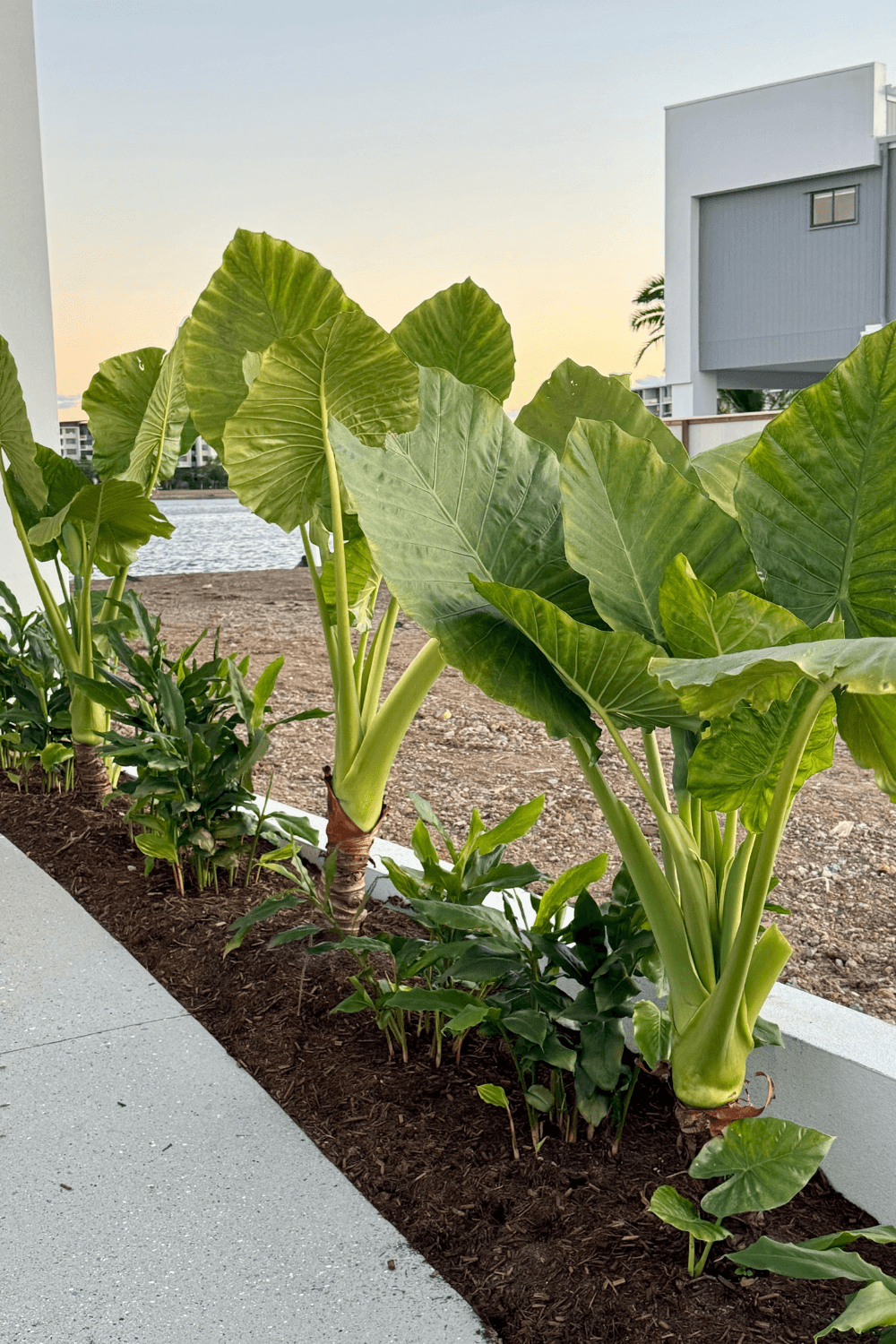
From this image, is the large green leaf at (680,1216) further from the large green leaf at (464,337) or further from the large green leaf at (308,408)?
the large green leaf at (464,337)

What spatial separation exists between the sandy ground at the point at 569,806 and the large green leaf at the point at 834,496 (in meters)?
0.90

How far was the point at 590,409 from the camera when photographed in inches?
60.4

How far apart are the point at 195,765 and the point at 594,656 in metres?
1.38

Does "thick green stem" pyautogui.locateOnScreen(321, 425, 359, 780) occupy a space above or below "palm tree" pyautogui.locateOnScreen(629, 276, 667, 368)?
below

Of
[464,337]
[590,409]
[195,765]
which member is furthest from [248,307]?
[195,765]

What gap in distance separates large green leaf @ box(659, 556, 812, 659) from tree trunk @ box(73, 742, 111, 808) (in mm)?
2336

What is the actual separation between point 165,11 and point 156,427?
26904 millimetres

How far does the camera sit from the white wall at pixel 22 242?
5051 millimetres

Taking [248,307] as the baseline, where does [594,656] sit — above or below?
below

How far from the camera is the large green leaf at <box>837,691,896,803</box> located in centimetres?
123

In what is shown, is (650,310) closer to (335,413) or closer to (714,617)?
(335,413)

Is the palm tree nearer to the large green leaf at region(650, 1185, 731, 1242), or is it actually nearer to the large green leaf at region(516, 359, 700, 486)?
the large green leaf at region(516, 359, 700, 486)

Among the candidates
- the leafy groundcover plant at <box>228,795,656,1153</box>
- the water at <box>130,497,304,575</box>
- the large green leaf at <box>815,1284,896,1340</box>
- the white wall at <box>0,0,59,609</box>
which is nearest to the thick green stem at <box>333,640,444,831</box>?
the leafy groundcover plant at <box>228,795,656,1153</box>

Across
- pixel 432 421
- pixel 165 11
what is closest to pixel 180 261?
pixel 165 11
